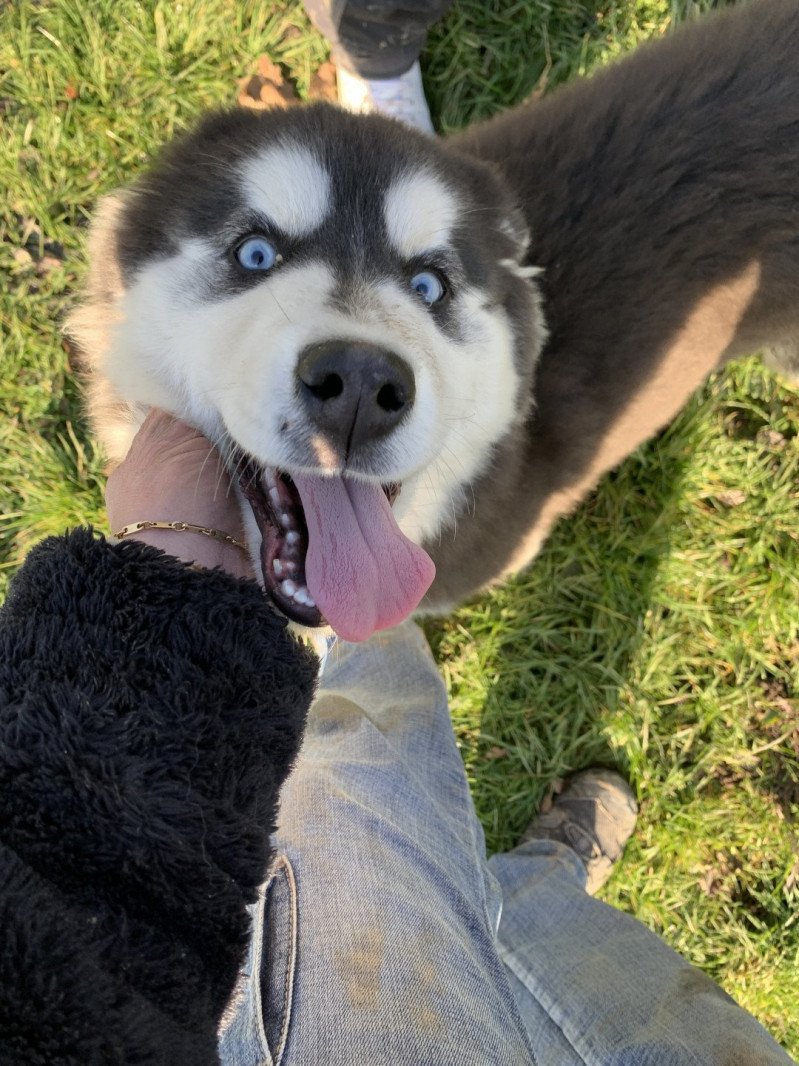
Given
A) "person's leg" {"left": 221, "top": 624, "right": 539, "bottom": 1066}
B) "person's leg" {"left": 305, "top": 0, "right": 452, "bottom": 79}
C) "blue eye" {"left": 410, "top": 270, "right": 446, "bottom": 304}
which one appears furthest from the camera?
"person's leg" {"left": 305, "top": 0, "right": 452, "bottom": 79}

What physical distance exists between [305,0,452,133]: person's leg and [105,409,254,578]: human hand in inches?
62.3

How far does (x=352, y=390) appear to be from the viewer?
1477mm

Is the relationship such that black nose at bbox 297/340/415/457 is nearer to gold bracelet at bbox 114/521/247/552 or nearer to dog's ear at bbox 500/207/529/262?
gold bracelet at bbox 114/521/247/552

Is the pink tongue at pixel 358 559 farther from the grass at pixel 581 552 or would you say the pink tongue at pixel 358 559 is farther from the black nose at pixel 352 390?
the grass at pixel 581 552

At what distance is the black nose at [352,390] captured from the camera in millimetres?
1453

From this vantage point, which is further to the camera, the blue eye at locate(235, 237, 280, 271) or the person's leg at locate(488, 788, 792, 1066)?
the person's leg at locate(488, 788, 792, 1066)

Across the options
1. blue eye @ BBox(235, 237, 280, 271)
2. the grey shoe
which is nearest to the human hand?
blue eye @ BBox(235, 237, 280, 271)

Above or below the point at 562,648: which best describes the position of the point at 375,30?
above

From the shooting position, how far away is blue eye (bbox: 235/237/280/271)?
5.94 feet

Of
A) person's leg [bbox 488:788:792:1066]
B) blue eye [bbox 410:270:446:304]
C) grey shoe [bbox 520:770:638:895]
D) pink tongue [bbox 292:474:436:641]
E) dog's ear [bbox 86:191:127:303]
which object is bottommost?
grey shoe [bbox 520:770:638:895]

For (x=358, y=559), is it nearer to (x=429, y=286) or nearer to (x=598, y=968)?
(x=429, y=286)

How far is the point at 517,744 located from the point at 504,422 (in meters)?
1.56

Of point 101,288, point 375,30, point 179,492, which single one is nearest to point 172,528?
point 179,492

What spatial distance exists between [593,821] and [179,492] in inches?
83.3
